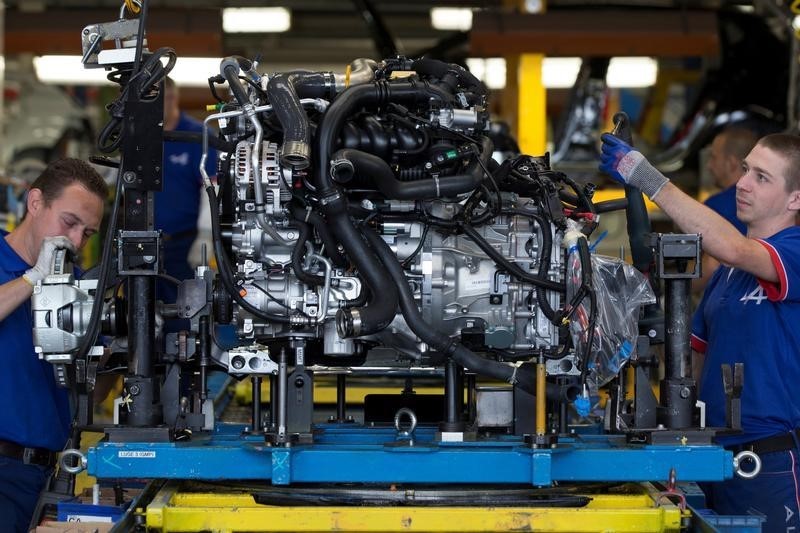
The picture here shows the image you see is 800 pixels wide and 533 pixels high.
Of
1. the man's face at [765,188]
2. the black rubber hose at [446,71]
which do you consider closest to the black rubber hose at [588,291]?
the black rubber hose at [446,71]

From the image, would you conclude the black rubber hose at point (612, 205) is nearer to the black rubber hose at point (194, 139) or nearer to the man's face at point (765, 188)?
the man's face at point (765, 188)

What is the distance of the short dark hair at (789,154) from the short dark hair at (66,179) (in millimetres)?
2397

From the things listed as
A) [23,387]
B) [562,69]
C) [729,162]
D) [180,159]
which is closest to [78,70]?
[562,69]

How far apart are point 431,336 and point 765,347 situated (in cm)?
125

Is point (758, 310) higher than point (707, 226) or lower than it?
lower

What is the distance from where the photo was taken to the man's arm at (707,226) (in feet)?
12.4

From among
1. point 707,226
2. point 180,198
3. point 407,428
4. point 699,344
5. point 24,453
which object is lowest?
point 24,453

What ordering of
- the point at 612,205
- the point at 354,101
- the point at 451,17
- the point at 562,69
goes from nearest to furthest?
1. the point at 354,101
2. the point at 612,205
3. the point at 562,69
4. the point at 451,17

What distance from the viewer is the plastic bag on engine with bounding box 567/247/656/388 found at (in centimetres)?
366

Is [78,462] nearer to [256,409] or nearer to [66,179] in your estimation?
[256,409]

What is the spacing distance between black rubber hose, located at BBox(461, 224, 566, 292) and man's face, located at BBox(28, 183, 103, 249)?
1417mm

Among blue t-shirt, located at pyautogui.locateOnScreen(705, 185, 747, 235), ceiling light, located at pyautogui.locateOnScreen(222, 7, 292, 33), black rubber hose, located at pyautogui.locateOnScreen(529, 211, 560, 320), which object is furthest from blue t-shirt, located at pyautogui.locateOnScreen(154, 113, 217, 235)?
ceiling light, located at pyautogui.locateOnScreen(222, 7, 292, 33)

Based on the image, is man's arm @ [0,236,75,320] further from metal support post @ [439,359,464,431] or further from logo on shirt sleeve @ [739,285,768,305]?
logo on shirt sleeve @ [739,285,768,305]

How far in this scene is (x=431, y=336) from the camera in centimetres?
355
